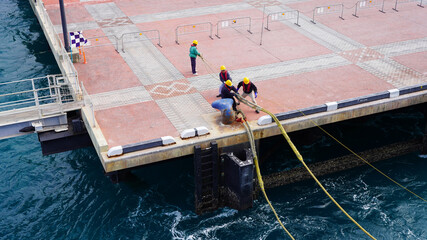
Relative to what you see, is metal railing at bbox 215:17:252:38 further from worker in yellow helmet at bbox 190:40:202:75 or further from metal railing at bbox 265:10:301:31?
worker in yellow helmet at bbox 190:40:202:75

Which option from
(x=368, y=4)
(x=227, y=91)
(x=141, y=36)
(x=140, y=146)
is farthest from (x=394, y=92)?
(x=141, y=36)

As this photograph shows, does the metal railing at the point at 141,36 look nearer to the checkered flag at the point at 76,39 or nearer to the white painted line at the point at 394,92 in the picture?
the checkered flag at the point at 76,39

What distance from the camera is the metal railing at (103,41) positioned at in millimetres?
30406

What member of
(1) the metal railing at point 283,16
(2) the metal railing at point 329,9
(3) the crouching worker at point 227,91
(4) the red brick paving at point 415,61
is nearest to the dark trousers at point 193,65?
(3) the crouching worker at point 227,91

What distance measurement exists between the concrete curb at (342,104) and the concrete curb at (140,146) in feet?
13.0

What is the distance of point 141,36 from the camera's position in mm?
31969

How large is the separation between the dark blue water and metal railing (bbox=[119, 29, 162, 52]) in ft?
25.2

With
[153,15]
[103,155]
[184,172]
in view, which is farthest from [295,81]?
[153,15]

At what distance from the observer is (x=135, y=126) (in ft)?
72.6

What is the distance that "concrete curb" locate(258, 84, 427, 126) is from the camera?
22.1 meters

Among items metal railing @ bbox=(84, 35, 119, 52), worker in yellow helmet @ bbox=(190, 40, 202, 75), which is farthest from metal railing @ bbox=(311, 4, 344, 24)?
metal railing @ bbox=(84, 35, 119, 52)

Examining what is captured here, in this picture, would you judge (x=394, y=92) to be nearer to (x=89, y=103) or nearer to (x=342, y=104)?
(x=342, y=104)

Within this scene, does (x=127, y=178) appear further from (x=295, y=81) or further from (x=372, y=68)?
(x=372, y=68)

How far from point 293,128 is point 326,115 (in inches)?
63.3
